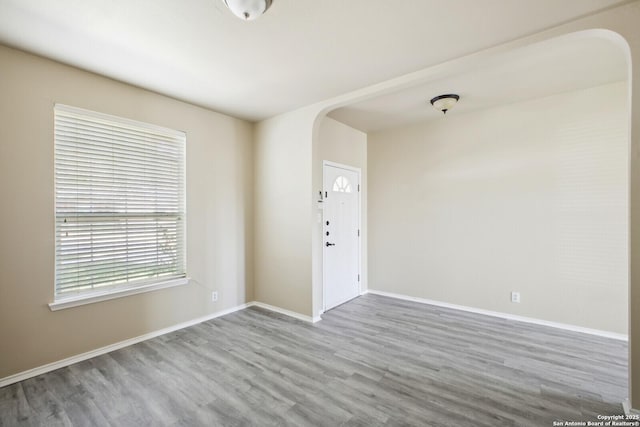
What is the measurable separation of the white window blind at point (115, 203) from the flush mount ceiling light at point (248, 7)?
1923 mm

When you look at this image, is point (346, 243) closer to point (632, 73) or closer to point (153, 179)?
point (153, 179)

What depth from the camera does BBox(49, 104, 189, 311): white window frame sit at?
101 inches

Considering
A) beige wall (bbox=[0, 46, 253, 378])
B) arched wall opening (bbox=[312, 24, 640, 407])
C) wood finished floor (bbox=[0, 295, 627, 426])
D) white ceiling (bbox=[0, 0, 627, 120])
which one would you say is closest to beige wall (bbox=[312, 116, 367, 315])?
arched wall opening (bbox=[312, 24, 640, 407])

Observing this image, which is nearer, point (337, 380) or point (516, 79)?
point (337, 380)

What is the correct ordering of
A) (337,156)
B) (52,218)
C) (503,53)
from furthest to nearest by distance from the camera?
1. (337,156)
2. (52,218)
3. (503,53)

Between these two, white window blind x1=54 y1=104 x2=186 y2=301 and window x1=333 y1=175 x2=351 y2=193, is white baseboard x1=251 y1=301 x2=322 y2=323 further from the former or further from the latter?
window x1=333 y1=175 x2=351 y2=193

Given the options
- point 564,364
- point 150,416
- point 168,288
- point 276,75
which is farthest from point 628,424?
point 168,288

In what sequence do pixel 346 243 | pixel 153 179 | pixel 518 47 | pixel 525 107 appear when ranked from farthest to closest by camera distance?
pixel 346 243 → pixel 525 107 → pixel 153 179 → pixel 518 47

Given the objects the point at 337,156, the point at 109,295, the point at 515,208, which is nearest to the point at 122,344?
the point at 109,295

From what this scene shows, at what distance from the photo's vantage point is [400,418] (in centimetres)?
190

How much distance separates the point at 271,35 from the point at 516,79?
2540 millimetres

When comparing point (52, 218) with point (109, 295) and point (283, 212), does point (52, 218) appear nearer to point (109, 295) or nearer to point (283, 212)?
point (109, 295)

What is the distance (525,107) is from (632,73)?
182 centimetres

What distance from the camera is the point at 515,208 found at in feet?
11.9
